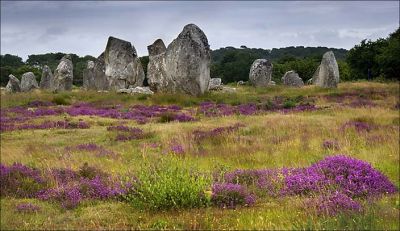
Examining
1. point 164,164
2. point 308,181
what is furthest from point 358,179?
point 164,164

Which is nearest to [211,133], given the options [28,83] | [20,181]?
[20,181]

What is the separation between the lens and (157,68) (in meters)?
43.9

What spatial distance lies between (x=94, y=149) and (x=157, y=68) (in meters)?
30.6

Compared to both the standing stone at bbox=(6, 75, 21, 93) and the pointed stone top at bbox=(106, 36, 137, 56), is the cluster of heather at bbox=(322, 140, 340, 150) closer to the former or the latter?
the pointed stone top at bbox=(106, 36, 137, 56)

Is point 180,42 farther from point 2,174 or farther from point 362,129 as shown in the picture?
point 2,174

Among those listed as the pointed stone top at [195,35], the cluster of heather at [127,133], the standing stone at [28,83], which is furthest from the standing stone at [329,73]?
the standing stone at [28,83]

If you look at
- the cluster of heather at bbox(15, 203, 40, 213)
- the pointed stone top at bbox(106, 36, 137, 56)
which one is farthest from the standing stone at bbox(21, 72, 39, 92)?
the cluster of heather at bbox(15, 203, 40, 213)

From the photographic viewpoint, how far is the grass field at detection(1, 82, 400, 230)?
6.81 m

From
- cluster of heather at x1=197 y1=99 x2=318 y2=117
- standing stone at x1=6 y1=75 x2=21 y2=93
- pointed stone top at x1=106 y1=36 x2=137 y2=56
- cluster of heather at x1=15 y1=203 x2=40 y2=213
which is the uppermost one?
pointed stone top at x1=106 y1=36 x2=137 y2=56

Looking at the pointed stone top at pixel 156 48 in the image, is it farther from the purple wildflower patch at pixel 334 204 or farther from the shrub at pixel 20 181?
the purple wildflower patch at pixel 334 204

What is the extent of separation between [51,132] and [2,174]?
8227 mm

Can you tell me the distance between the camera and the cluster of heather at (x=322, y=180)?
8.08m

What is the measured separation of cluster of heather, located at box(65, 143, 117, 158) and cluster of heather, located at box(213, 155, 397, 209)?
445cm

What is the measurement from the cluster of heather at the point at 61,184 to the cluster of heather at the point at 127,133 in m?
5.34
